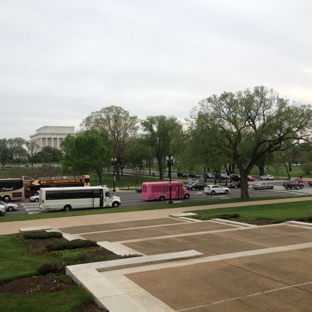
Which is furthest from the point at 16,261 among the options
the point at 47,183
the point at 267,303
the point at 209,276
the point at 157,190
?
the point at 47,183

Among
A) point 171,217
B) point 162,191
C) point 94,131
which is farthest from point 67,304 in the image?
point 94,131

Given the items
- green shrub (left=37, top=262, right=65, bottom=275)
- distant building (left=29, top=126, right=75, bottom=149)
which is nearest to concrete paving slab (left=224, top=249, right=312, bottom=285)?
green shrub (left=37, top=262, right=65, bottom=275)

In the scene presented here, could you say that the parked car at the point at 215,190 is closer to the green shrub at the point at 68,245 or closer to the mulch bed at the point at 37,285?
the green shrub at the point at 68,245

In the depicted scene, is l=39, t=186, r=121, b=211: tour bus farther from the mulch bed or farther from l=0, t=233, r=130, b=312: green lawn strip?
the mulch bed

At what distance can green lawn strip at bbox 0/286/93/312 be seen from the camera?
6.68 m

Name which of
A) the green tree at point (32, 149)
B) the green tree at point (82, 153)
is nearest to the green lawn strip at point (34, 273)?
the green tree at point (82, 153)

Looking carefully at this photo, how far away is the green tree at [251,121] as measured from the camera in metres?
33.3

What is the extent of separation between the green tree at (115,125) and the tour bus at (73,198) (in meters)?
38.9

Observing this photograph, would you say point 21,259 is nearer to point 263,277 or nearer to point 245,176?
point 263,277

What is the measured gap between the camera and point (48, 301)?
277 inches

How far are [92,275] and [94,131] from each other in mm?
59268

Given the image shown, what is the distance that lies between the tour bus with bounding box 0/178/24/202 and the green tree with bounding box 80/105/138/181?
3080cm

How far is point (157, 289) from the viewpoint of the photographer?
7.64m

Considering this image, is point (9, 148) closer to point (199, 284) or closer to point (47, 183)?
point (47, 183)
